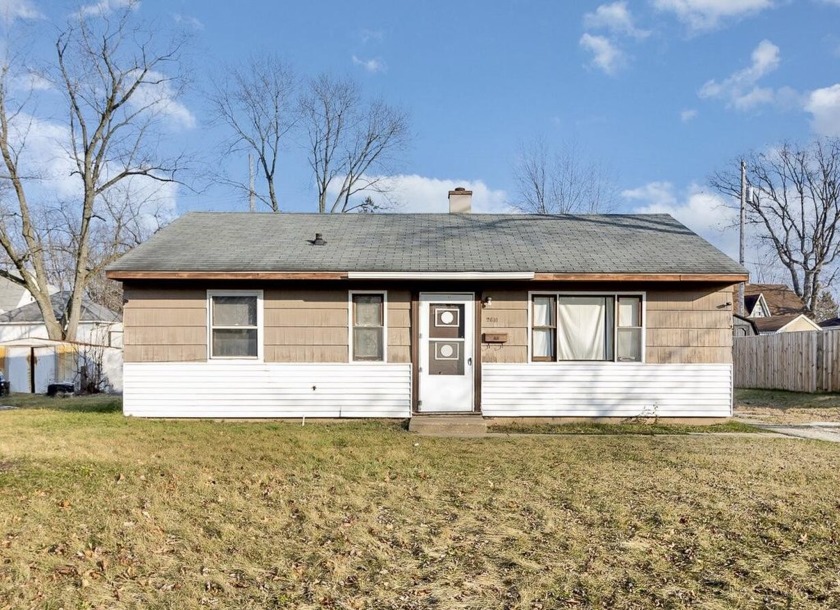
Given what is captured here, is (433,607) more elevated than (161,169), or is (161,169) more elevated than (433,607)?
(161,169)

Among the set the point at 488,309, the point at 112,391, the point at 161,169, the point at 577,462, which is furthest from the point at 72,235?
the point at 577,462

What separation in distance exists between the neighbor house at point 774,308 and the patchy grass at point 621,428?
24.3m

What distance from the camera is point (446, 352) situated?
10273 millimetres

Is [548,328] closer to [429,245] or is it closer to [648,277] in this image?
[648,277]

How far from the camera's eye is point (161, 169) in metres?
23.8

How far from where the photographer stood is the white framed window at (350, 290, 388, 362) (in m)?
10.2

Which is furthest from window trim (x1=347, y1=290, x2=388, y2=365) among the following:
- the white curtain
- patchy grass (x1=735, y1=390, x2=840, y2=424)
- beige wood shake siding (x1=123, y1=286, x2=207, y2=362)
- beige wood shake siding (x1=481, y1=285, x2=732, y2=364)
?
patchy grass (x1=735, y1=390, x2=840, y2=424)

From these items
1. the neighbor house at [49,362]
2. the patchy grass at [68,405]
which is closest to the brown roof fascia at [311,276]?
the patchy grass at [68,405]

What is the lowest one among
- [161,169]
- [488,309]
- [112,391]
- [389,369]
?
[112,391]

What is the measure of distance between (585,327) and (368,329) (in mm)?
3673

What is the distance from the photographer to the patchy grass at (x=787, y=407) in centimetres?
1198

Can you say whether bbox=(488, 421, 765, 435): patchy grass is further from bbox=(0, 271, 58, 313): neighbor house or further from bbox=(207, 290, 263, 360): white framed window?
bbox=(0, 271, 58, 313): neighbor house

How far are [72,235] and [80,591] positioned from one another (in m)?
26.0

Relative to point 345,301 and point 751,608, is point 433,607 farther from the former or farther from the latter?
point 345,301
